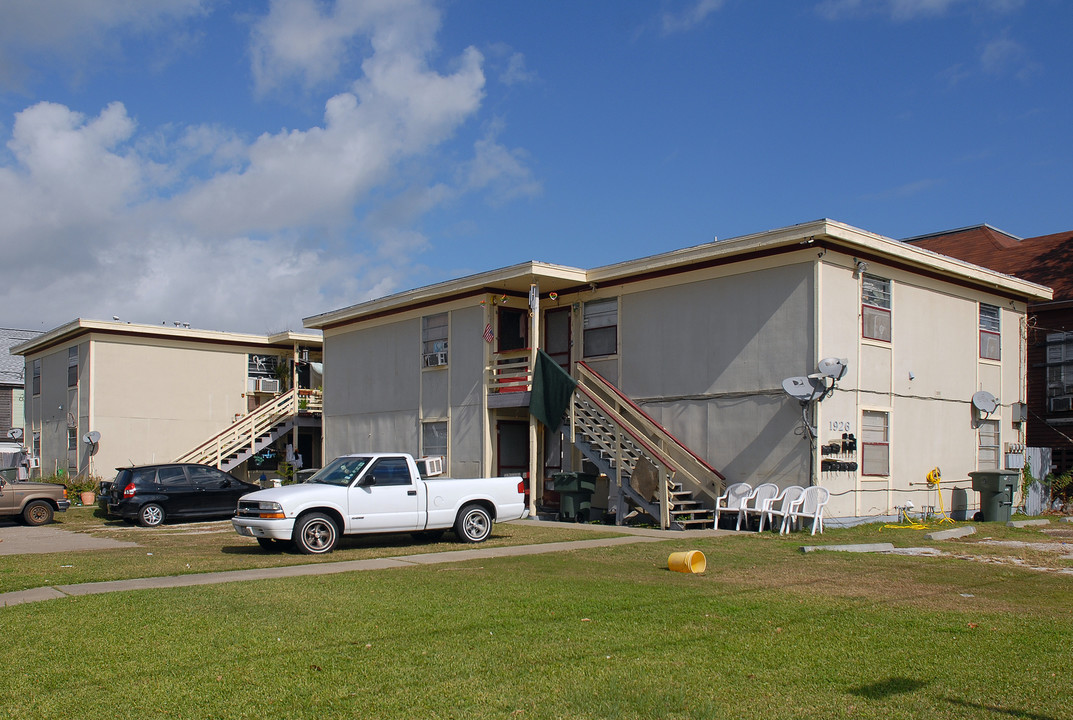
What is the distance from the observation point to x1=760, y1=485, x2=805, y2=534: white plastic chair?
16.7 meters

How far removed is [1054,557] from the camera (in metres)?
13.1

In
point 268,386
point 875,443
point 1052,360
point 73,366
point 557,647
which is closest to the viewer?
point 557,647

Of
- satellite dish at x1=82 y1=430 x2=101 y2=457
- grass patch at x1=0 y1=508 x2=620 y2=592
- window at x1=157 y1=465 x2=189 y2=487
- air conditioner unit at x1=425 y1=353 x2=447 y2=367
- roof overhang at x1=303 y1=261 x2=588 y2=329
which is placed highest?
roof overhang at x1=303 y1=261 x2=588 y2=329

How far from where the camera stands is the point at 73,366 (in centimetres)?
3341

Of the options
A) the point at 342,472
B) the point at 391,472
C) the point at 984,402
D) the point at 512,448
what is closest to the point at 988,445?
the point at 984,402

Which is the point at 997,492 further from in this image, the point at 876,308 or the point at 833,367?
the point at 833,367

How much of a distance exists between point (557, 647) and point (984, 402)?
Result: 1678 cm

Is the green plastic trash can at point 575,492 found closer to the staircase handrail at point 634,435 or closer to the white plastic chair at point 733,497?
the staircase handrail at point 634,435

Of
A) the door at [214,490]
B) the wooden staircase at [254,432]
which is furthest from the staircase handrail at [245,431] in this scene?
the door at [214,490]

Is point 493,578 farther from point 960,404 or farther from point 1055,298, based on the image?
point 1055,298

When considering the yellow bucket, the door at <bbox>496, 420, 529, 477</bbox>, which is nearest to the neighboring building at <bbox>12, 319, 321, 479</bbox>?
the door at <bbox>496, 420, 529, 477</bbox>

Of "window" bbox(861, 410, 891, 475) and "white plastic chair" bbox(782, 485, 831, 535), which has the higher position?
"window" bbox(861, 410, 891, 475)

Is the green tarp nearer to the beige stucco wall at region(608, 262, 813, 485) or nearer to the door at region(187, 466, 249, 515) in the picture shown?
the beige stucco wall at region(608, 262, 813, 485)

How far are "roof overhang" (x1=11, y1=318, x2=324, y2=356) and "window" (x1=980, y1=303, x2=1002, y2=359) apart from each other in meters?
19.7
